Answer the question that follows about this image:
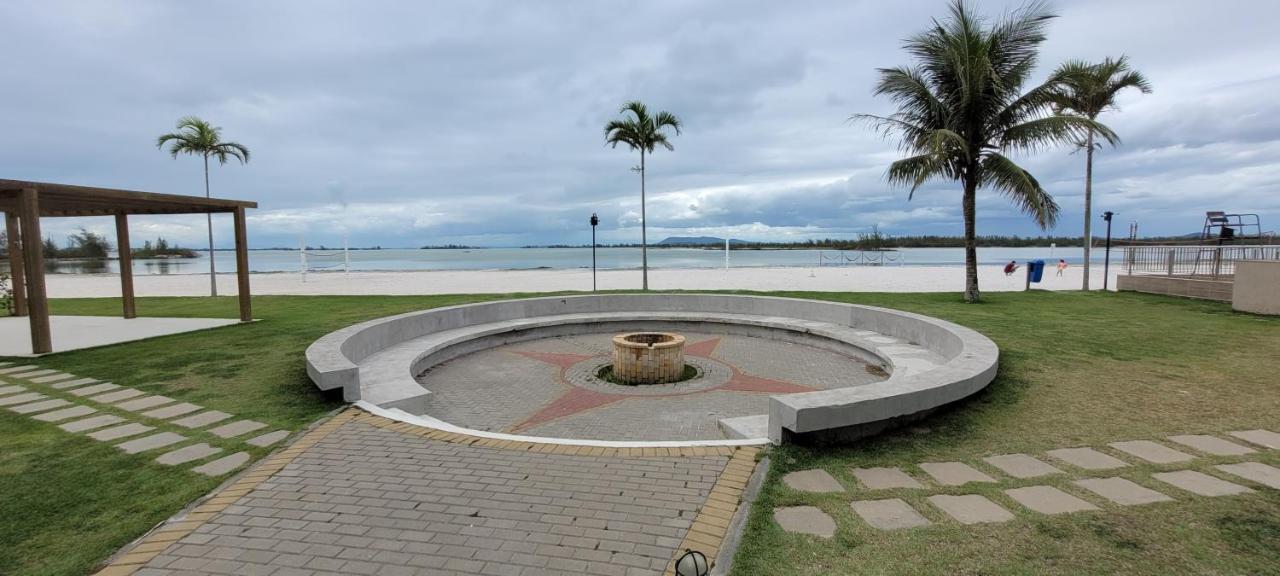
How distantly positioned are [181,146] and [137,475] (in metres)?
19.7

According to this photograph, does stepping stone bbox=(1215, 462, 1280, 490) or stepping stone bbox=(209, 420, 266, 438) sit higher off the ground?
stepping stone bbox=(209, 420, 266, 438)

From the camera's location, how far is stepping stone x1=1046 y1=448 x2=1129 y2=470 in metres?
3.98

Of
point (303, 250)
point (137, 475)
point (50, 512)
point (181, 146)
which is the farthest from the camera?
point (303, 250)

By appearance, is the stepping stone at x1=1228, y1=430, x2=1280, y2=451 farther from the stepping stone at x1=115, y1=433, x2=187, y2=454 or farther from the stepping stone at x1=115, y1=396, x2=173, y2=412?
the stepping stone at x1=115, y1=396, x2=173, y2=412

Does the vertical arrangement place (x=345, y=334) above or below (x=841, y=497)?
above

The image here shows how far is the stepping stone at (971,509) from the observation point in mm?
3197

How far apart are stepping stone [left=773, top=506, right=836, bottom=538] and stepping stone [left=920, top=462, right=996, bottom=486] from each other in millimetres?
1110

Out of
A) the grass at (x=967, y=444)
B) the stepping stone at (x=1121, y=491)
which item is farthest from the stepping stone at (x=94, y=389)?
the stepping stone at (x=1121, y=491)

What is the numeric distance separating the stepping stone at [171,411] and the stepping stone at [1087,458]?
784cm

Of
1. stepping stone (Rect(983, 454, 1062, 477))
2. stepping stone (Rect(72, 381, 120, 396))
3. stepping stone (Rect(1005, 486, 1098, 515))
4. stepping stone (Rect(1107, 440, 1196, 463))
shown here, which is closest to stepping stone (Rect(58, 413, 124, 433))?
stepping stone (Rect(72, 381, 120, 396))

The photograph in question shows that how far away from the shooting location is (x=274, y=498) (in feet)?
11.5

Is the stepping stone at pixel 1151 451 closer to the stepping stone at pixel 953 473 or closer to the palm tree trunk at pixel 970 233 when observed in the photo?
the stepping stone at pixel 953 473

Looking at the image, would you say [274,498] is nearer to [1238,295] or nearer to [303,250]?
[1238,295]

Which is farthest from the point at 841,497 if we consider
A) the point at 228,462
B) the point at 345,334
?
the point at 345,334
